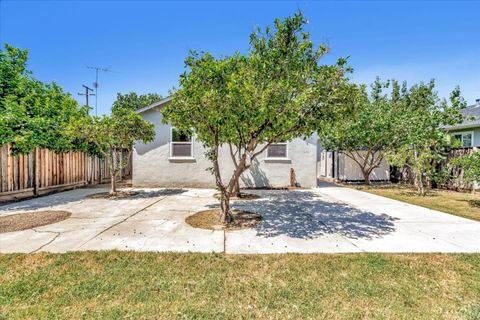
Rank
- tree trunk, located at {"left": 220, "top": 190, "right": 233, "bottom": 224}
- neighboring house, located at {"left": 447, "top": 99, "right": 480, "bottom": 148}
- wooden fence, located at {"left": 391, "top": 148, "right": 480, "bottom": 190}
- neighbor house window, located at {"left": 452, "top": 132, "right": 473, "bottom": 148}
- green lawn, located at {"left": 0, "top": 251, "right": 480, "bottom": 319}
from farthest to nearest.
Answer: neighbor house window, located at {"left": 452, "top": 132, "right": 473, "bottom": 148} → neighboring house, located at {"left": 447, "top": 99, "right": 480, "bottom": 148} → wooden fence, located at {"left": 391, "top": 148, "right": 480, "bottom": 190} → tree trunk, located at {"left": 220, "top": 190, "right": 233, "bottom": 224} → green lawn, located at {"left": 0, "top": 251, "right": 480, "bottom": 319}

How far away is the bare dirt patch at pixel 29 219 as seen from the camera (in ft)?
18.5

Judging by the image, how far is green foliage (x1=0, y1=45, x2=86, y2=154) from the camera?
7.98 meters

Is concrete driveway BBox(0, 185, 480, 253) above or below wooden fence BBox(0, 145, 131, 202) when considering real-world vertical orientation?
below

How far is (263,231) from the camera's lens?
546cm

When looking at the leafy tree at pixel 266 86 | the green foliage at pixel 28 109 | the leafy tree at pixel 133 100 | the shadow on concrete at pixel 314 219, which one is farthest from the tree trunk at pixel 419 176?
the leafy tree at pixel 133 100

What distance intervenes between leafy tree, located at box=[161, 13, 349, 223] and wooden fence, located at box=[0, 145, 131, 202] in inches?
308

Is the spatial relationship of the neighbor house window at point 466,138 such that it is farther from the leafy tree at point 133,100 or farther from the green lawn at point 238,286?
the leafy tree at point 133,100

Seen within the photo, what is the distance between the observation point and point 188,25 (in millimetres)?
8391

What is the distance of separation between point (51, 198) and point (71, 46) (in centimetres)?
817

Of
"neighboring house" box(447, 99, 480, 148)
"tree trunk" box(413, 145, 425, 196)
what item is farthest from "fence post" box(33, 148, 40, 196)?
"neighboring house" box(447, 99, 480, 148)

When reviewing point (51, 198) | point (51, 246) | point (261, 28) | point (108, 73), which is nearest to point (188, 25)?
point (261, 28)

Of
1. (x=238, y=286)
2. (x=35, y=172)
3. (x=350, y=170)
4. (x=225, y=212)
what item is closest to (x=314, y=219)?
(x=225, y=212)

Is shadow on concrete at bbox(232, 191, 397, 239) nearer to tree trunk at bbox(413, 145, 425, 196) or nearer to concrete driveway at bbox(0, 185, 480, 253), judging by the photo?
concrete driveway at bbox(0, 185, 480, 253)

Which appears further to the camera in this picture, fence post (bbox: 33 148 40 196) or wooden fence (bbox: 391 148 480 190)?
wooden fence (bbox: 391 148 480 190)
